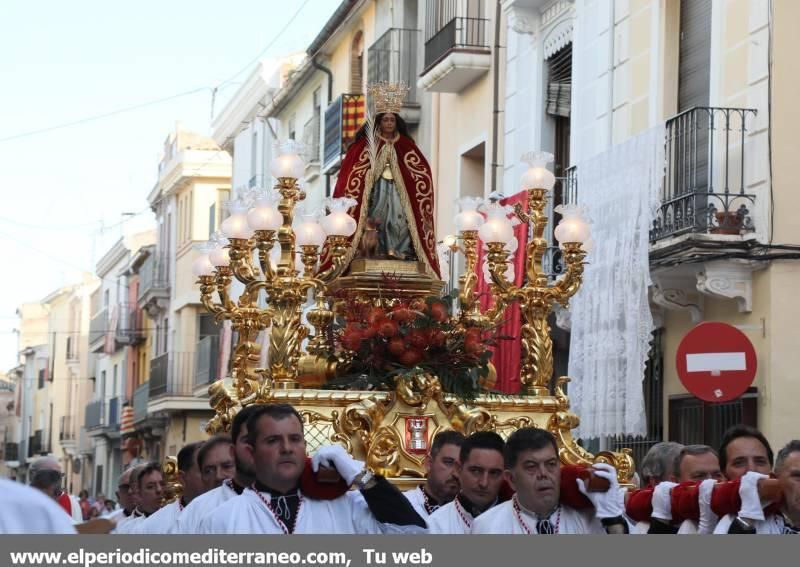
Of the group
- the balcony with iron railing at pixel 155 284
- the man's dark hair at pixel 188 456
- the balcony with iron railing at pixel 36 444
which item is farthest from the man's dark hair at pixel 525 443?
the balcony with iron railing at pixel 36 444

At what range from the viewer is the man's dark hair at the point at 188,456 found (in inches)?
303

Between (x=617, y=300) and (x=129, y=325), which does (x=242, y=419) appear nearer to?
(x=617, y=300)

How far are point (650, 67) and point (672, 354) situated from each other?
7.88 ft

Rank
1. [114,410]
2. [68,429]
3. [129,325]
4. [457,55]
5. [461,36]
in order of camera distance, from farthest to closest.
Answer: [68,429] < [114,410] < [129,325] < [461,36] < [457,55]

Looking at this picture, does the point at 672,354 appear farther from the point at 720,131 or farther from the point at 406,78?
the point at 406,78

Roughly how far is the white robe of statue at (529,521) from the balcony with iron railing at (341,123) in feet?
57.2

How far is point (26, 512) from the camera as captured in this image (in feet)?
10.4

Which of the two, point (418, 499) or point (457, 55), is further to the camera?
point (457, 55)

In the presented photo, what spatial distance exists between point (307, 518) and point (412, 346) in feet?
15.1

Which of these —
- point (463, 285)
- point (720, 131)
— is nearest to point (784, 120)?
point (720, 131)

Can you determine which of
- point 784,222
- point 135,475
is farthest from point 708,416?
point 135,475

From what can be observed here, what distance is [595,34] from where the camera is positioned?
16156 mm

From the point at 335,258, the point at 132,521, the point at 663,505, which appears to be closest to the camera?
the point at 663,505

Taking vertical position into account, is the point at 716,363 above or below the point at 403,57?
below
